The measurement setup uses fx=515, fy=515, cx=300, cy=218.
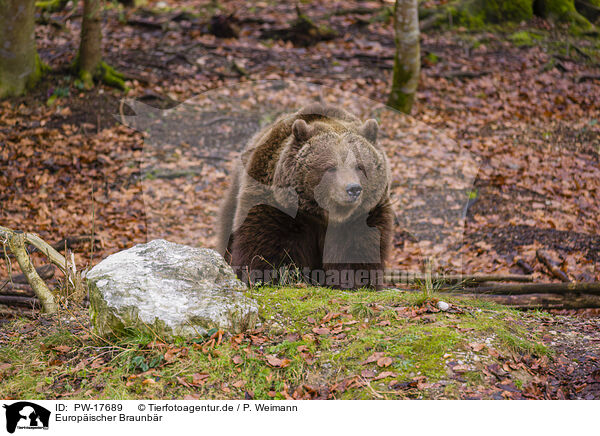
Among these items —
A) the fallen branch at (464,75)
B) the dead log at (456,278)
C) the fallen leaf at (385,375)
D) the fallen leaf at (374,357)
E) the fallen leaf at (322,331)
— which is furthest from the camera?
the fallen branch at (464,75)

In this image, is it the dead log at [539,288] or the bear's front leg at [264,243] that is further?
the bear's front leg at [264,243]

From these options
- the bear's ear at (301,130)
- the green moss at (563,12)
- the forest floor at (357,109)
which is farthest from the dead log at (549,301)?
the green moss at (563,12)

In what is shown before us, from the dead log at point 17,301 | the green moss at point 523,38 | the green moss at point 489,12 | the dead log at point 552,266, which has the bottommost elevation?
the dead log at point 17,301

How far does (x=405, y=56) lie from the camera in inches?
388

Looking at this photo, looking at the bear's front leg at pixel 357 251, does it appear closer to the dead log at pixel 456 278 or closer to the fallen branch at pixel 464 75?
the dead log at pixel 456 278

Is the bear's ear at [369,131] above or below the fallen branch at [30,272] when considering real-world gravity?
above

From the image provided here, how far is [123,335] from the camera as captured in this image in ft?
12.3

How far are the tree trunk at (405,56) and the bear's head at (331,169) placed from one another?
5.20 metres

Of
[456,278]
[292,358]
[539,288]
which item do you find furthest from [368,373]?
[539,288]

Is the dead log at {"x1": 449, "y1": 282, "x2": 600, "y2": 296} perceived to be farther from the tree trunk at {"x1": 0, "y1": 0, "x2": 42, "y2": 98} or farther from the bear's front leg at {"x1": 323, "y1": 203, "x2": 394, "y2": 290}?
the tree trunk at {"x1": 0, "y1": 0, "x2": 42, "y2": 98}
